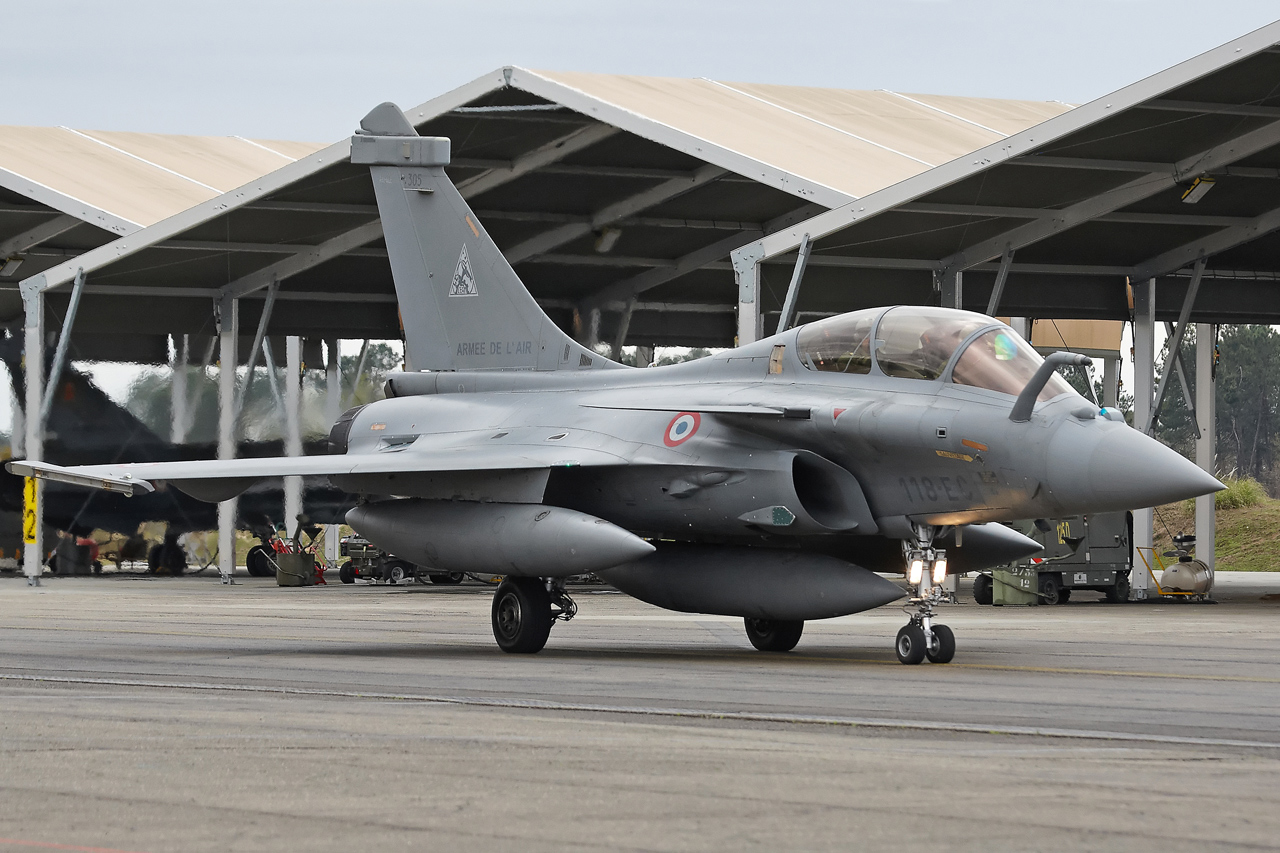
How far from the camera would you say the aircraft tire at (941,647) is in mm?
11844

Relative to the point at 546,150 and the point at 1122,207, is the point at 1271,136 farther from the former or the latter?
the point at 546,150

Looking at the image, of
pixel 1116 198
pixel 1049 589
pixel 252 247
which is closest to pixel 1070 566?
pixel 1049 589

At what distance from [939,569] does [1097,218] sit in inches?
575

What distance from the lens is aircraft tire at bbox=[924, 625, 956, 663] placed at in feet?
38.9

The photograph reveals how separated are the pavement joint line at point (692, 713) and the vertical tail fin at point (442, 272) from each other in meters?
6.12

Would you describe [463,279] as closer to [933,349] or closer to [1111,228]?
[933,349]

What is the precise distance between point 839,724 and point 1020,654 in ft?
18.2

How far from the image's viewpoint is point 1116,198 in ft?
79.9

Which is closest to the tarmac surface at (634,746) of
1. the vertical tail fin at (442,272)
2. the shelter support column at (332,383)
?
the vertical tail fin at (442,272)

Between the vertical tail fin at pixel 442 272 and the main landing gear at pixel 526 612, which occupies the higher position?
the vertical tail fin at pixel 442 272

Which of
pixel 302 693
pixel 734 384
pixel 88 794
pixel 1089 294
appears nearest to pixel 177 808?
pixel 88 794

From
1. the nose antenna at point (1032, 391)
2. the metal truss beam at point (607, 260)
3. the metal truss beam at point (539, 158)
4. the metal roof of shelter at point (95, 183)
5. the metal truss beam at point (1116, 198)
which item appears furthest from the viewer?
the metal truss beam at point (607, 260)

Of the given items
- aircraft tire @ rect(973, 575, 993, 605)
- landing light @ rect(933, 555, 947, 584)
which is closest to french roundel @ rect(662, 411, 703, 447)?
landing light @ rect(933, 555, 947, 584)

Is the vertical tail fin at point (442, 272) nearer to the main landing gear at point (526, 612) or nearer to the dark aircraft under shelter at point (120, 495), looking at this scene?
the main landing gear at point (526, 612)
